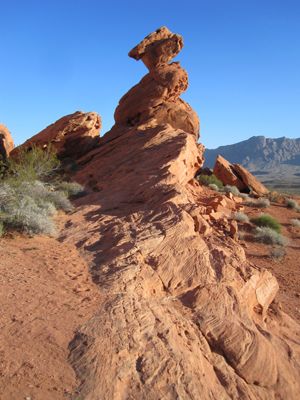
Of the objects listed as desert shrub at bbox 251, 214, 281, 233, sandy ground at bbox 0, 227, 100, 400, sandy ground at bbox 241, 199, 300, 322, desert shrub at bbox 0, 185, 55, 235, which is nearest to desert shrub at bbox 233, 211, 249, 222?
desert shrub at bbox 251, 214, 281, 233

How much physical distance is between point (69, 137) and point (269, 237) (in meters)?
10.3

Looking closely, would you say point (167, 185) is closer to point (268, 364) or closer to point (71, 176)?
point (268, 364)

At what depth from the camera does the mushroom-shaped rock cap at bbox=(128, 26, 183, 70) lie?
807 inches

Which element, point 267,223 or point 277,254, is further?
point 267,223

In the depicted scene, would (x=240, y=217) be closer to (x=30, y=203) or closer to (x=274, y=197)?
(x=274, y=197)

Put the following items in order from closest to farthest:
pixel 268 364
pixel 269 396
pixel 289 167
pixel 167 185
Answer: pixel 269 396, pixel 268 364, pixel 167 185, pixel 289 167

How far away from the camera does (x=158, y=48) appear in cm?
2069

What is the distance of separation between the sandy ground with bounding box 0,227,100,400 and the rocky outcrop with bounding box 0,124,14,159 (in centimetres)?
1540

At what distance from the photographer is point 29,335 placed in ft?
16.8

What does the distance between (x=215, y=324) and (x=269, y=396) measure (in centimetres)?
121

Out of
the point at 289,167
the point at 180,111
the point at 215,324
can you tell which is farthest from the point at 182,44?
the point at 289,167

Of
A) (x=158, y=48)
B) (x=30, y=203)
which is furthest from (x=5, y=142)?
(x=30, y=203)

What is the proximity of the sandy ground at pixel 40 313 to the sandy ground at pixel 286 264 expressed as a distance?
232 inches

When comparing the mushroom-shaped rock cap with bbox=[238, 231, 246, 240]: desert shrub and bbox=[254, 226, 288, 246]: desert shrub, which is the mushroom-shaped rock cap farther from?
bbox=[254, 226, 288, 246]: desert shrub
